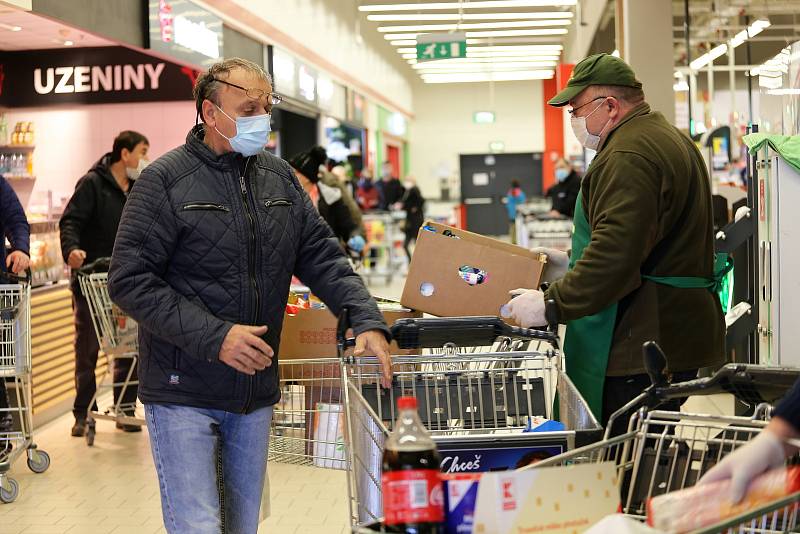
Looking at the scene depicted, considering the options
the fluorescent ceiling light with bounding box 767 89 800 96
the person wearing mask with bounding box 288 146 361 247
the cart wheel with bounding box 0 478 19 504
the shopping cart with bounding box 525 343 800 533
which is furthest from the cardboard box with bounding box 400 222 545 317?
the person wearing mask with bounding box 288 146 361 247

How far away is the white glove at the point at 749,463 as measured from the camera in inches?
62.7

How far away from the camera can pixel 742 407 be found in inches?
247

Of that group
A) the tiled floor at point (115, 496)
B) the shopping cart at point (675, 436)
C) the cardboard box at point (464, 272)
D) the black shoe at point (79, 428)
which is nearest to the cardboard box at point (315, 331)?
the cardboard box at point (464, 272)

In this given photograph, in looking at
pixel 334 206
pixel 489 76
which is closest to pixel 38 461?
pixel 334 206

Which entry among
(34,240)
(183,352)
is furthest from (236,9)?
(183,352)

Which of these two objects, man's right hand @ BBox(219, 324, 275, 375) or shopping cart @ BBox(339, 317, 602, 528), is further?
man's right hand @ BBox(219, 324, 275, 375)

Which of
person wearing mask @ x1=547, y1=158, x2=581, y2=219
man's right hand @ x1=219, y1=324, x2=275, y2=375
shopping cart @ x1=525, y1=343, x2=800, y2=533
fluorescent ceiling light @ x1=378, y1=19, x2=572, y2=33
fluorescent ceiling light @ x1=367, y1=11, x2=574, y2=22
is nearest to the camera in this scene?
shopping cart @ x1=525, y1=343, x2=800, y2=533

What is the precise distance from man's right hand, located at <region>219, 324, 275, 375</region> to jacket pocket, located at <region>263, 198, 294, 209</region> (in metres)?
0.37

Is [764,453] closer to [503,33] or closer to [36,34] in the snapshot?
[36,34]

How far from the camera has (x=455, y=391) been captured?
119 inches

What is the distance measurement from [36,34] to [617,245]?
7376 mm

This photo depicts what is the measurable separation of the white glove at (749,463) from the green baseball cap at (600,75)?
1.80 m

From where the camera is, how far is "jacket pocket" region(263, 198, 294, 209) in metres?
2.90

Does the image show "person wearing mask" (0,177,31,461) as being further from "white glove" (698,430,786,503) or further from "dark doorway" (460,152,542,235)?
"dark doorway" (460,152,542,235)
